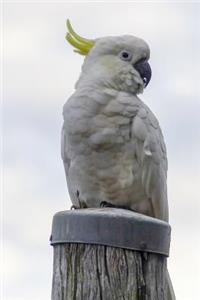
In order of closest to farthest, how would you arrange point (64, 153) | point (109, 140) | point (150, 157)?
point (109, 140) → point (150, 157) → point (64, 153)

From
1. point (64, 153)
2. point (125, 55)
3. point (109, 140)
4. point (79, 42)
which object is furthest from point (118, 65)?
point (64, 153)

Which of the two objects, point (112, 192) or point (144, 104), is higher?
point (144, 104)

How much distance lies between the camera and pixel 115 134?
2.80 m

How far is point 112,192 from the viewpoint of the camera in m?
2.86

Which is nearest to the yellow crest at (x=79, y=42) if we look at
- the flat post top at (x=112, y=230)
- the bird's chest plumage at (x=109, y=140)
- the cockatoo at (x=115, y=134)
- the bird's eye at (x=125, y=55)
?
the cockatoo at (x=115, y=134)

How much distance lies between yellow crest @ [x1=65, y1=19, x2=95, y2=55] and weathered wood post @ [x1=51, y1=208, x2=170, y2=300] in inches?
64.3

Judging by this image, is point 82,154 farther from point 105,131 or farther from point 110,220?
point 110,220

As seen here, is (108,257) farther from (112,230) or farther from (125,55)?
(125,55)

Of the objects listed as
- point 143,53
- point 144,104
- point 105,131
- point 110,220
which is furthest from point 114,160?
point 110,220

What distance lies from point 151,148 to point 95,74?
0.47 m

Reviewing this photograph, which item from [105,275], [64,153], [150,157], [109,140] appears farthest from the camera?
[64,153]

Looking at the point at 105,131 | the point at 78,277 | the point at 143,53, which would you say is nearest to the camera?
the point at 78,277

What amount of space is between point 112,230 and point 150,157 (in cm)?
139

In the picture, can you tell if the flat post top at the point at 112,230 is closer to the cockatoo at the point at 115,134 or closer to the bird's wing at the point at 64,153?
the cockatoo at the point at 115,134
